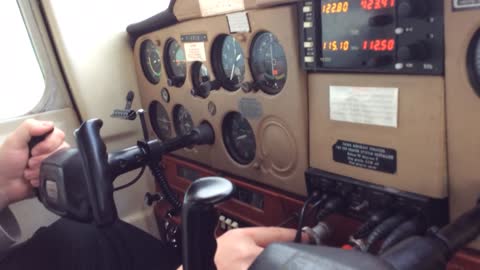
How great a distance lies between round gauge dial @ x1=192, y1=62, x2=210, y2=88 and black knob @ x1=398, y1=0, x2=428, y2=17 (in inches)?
32.8

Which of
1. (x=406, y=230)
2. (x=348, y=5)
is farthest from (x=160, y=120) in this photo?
(x=406, y=230)

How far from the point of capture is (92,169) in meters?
0.96

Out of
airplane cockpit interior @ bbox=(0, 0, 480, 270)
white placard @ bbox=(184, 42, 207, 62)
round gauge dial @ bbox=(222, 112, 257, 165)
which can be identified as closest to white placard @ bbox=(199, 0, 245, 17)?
airplane cockpit interior @ bbox=(0, 0, 480, 270)

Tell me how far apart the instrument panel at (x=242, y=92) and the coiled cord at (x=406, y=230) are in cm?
34

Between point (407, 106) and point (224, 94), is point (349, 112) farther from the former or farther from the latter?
point (224, 94)

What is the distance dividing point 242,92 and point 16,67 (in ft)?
3.66

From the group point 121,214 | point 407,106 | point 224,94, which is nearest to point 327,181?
point 407,106

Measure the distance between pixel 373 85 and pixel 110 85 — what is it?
133 centimetres

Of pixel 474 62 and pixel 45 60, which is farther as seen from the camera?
pixel 45 60

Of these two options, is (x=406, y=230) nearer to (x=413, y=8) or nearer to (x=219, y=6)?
(x=413, y=8)

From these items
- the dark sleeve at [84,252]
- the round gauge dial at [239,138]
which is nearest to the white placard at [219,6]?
the round gauge dial at [239,138]

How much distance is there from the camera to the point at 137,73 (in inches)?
75.5

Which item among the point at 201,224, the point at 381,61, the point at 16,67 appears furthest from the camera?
the point at 16,67

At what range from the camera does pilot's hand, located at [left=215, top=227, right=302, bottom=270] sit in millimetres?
674
